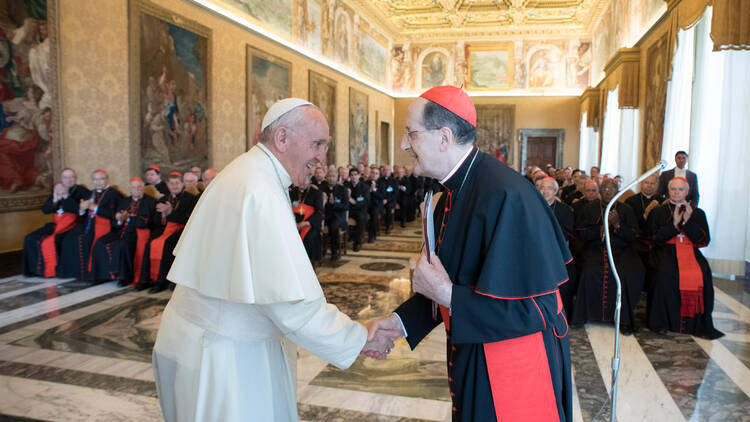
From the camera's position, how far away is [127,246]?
265 inches

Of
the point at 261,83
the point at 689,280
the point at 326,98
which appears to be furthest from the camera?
the point at 326,98

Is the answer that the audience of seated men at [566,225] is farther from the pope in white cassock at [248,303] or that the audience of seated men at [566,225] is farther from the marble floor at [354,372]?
the pope in white cassock at [248,303]

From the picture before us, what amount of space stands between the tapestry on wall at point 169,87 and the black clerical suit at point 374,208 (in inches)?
146

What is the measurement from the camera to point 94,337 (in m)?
4.65

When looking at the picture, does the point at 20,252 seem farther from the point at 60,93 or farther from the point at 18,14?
the point at 18,14

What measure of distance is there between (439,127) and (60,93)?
25.6ft

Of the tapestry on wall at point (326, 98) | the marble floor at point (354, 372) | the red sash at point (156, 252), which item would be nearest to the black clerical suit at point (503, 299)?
the marble floor at point (354, 372)

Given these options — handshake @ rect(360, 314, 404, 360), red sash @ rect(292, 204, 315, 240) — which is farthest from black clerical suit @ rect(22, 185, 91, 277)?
handshake @ rect(360, 314, 404, 360)

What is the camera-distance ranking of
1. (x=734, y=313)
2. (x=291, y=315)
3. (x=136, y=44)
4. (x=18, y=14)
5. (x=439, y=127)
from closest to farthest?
(x=291, y=315)
(x=439, y=127)
(x=734, y=313)
(x=18, y=14)
(x=136, y=44)

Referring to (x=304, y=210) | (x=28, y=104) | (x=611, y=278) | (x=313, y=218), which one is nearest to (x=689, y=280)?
(x=611, y=278)

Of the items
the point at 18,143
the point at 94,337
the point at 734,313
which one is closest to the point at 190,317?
the point at 94,337

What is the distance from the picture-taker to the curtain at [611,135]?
48.6 ft

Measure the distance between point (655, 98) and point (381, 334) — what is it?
1024 cm

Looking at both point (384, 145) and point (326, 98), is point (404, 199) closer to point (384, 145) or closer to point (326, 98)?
point (326, 98)
